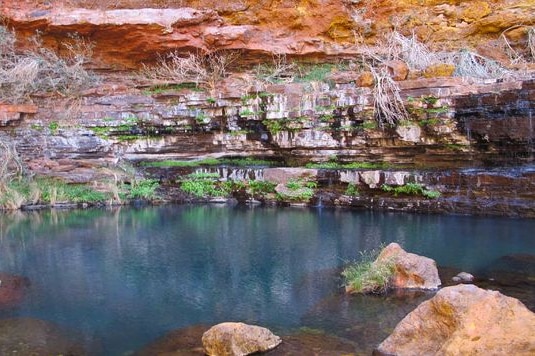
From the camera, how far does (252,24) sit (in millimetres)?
21250

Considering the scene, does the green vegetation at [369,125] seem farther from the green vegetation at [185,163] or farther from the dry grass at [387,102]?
the green vegetation at [185,163]

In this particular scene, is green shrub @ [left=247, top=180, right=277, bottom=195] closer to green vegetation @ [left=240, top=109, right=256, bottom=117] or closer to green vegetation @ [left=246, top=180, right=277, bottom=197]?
green vegetation @ [left=246, top=180, right=277, bottom=197]

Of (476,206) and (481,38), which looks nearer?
(476,206)

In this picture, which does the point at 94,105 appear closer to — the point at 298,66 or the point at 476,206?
the point at 298,66

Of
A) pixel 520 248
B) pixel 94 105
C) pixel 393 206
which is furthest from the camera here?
pixel 94 105

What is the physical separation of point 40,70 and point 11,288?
44.0 feet

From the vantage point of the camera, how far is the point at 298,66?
21.0m

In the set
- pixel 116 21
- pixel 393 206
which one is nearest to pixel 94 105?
pixel 116 21

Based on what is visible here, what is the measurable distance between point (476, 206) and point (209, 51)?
11635 mm

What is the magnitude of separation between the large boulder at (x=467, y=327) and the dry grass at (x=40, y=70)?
696 inches

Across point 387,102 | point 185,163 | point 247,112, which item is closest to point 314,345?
point 387,102

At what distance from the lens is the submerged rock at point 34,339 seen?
6.33 meters

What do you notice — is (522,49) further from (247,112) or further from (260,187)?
(260,187)

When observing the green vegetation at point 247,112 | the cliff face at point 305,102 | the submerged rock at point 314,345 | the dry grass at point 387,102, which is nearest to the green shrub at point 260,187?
the cliff face at point 305,102
